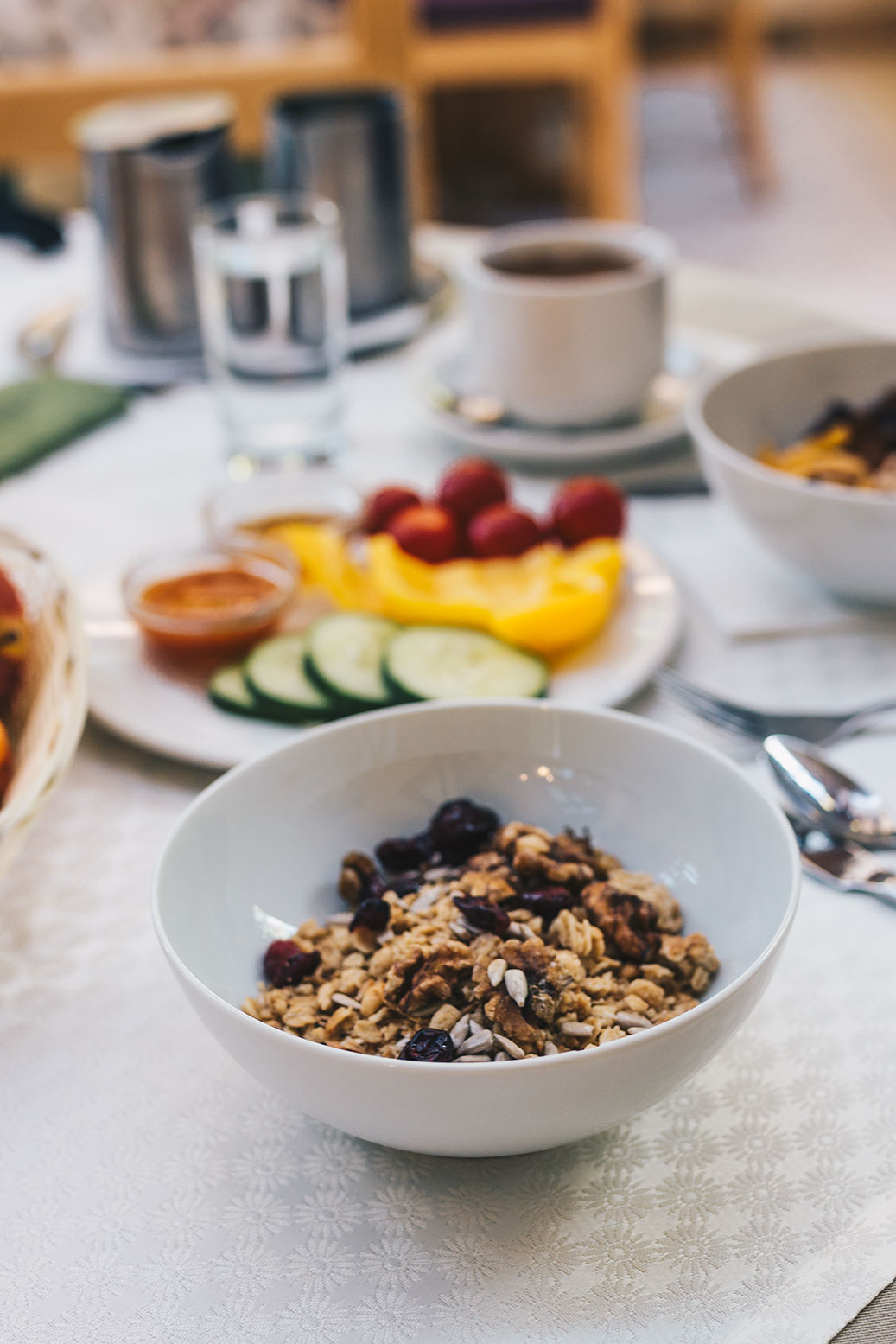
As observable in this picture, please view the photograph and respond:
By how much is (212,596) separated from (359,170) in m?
0.67

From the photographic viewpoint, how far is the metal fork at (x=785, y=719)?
0.75 metres

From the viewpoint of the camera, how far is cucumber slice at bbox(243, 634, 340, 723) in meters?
0.77

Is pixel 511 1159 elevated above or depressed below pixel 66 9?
below

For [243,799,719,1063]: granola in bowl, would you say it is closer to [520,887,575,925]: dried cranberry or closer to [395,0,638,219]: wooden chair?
[520,887,575,925]: dried cranberry

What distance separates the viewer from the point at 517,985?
1.60ft

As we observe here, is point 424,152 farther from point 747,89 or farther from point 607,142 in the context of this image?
point 747,89

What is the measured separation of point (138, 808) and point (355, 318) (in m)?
0.84

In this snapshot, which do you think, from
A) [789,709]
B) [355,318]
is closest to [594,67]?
[355,318]

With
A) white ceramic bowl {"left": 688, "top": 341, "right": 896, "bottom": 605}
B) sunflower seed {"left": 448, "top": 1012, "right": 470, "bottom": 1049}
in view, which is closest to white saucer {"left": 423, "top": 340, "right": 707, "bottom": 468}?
white ceramic bowl {"left": 688, "top": 341, "right": 896, "bottom": 605}

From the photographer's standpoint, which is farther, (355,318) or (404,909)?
(355,318)

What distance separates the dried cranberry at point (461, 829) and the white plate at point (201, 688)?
14cm

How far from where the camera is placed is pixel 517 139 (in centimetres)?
354

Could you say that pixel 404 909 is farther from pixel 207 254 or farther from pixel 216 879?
pixel 207 254

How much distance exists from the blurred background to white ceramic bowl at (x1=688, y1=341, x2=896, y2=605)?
1512 millimetres
